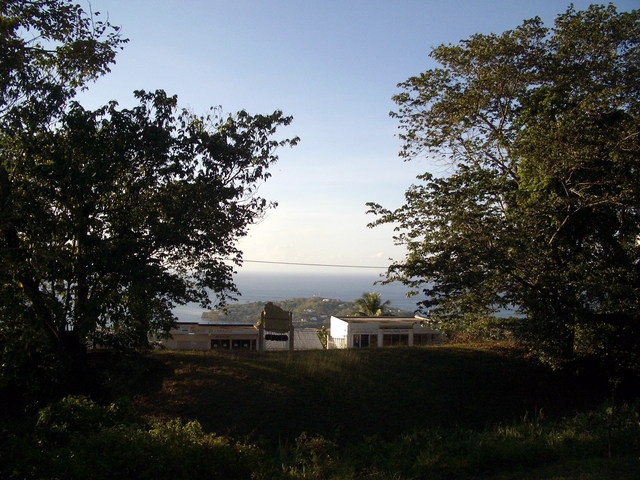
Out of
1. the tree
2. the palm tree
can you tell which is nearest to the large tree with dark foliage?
the tree

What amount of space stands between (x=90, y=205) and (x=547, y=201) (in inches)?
→ 384

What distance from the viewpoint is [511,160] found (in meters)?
13.2

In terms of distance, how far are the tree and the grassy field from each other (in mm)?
1627

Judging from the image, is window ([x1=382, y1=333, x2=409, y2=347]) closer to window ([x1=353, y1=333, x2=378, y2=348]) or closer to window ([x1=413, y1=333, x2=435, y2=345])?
window ([x1=413, y1=333, x2=435, y2=345])

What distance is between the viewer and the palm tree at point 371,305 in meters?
35.6

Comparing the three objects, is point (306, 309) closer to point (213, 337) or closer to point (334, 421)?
point (213, 337)

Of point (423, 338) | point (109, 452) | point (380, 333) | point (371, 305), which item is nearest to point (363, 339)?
point (380, 333)

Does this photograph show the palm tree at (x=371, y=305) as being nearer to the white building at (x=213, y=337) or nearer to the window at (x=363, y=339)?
the window at (x=363, y=339)

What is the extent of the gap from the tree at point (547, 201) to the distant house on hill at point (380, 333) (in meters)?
14.0

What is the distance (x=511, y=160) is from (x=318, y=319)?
159 feet

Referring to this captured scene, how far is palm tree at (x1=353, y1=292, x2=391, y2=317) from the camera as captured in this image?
35594 mm

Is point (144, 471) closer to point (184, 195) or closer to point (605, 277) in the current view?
point (184, 195)

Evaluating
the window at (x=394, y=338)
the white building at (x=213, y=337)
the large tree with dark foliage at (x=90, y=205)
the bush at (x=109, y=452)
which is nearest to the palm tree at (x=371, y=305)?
the window at (x=394, y=338)

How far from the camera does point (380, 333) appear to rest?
88.0 ft
